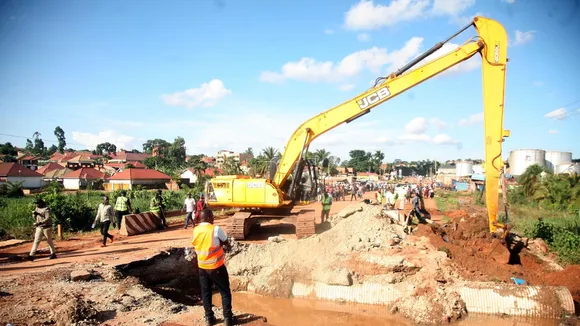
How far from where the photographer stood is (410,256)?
880cm

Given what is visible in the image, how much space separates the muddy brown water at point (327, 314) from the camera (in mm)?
7086

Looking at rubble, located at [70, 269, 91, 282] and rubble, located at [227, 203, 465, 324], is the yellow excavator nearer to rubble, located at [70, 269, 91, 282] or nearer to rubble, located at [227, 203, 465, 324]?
rubble, located at [227, 203, 465, 324]

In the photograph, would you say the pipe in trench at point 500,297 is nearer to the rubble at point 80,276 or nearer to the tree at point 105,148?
the rubble at point 80,276

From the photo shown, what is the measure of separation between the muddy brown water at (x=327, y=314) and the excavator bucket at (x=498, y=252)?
1.94 meters

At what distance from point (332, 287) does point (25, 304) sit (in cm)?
600

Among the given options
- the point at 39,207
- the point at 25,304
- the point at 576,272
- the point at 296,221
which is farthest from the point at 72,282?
the point at 576,272

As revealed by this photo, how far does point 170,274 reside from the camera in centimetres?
948

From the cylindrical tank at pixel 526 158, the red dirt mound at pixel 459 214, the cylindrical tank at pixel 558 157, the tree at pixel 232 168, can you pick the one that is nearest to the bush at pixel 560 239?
the red dirt mound at pixel 459 214

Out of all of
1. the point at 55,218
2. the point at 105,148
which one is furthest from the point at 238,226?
the point at 105,148

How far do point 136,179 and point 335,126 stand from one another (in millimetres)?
44709

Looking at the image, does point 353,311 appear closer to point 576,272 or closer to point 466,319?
point 466,319

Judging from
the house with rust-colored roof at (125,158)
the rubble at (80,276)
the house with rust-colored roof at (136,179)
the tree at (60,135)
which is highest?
the tree at (60,135)

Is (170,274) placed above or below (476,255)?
below

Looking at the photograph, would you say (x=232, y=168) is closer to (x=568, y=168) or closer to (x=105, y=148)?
(x=568, y=168)
